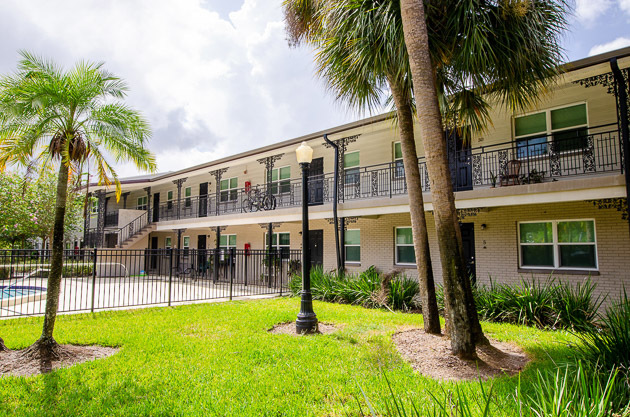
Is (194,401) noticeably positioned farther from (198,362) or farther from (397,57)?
(397,57)

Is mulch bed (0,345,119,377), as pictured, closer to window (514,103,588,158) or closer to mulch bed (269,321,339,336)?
mulch bed (269,321,339,336)

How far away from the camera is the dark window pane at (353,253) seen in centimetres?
1609

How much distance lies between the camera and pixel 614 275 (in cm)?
997

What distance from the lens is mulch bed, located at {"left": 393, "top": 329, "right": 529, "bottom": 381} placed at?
534 cm

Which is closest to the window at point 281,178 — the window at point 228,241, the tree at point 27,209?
the window at point 228,241

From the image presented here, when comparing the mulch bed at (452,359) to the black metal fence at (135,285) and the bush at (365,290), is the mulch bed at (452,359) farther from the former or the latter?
the black metal fence at (135,285)

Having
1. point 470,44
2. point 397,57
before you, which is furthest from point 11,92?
point 470,44

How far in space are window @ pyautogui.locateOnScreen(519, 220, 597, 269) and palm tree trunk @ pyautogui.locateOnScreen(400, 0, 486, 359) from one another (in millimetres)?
6371

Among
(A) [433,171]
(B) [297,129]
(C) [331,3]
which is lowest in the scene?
(A) [433,171]

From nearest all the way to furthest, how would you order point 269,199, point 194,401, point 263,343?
point 194,401 → point 263,343 → point 269,199

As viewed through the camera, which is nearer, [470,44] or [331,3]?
[470,44]

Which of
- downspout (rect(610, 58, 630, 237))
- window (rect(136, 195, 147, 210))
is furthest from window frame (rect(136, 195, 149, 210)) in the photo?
downspout (rect(610, 58, 630, 237))

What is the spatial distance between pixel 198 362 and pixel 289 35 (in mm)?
7652

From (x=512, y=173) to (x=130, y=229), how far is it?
2233cm
